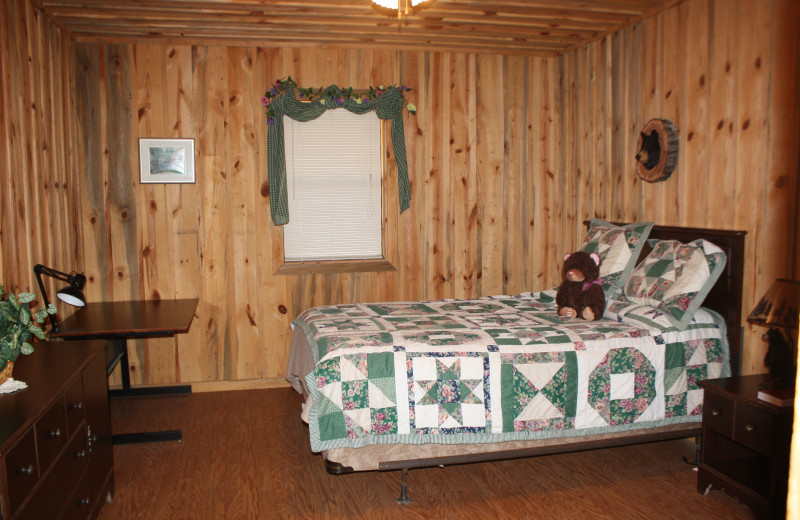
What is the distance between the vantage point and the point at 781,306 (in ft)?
8.66

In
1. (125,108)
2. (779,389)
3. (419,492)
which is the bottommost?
(419,492)

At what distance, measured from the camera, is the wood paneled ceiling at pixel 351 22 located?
12.2 ft

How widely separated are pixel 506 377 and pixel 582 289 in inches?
36.4

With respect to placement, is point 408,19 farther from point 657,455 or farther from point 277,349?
point 657,455

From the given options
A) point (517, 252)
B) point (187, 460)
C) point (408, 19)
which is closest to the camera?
point (187, 460)

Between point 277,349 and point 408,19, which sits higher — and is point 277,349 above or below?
below

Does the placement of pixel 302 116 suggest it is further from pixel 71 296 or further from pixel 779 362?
pixel 779 362

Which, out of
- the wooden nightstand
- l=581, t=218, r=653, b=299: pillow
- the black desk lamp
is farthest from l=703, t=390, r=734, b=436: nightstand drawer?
the black desk lamp

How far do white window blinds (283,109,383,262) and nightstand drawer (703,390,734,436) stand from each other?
107 inches

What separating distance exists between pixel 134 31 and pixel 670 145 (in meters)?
3.54

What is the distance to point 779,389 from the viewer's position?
264cm

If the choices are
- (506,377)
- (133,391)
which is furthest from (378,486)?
(133,391)

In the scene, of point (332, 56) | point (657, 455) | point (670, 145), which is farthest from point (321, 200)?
point (657, 455)

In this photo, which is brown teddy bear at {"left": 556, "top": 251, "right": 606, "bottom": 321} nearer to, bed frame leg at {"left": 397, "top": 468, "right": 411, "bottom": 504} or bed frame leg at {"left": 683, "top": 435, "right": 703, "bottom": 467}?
bed frame leg at {"left": 683, "top": 435, "right": 703, "bottom": 467}
